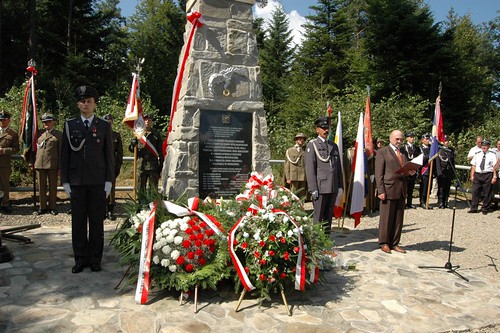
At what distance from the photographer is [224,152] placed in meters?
5.10

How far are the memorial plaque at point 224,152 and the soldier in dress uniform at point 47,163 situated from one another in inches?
165

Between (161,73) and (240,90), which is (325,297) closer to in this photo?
(240,90)

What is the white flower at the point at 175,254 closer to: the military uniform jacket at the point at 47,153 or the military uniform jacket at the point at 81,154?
the military uniform jacket at the point at 81,154

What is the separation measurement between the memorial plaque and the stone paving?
1.43 m

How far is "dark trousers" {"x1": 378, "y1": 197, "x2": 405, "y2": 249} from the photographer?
5867mm

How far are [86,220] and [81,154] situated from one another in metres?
0.78

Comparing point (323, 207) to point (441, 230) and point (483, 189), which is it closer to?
point (441, 230)

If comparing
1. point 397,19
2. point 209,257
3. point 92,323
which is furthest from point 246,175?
point 397,19

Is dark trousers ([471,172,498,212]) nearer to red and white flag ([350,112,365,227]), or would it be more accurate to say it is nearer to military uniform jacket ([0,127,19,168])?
red and white flag ([350,112,365,227])

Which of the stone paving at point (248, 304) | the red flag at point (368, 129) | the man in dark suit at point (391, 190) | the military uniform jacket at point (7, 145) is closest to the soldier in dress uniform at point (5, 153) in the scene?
the military uniform jacket at point (7, 145)

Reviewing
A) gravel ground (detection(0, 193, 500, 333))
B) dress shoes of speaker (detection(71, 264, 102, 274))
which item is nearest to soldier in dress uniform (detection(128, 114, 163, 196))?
gravel ground (detection(0, 193, 500, 333))

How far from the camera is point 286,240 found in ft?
12.2

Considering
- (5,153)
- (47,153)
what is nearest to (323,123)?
(47,153)

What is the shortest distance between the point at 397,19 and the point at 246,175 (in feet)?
55.5
